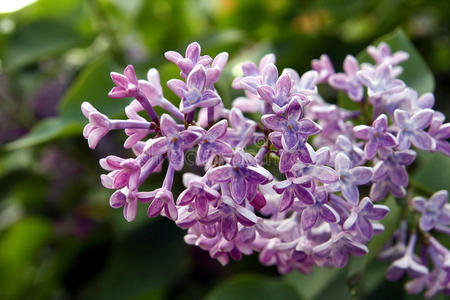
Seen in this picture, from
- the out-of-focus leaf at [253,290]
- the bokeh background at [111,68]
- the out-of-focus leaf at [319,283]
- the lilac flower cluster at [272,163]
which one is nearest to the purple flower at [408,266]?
the lilac flower cluster at [272,163]

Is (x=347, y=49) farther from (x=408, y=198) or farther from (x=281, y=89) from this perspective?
(x=281, y=89)

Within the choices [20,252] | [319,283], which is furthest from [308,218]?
[20,252]

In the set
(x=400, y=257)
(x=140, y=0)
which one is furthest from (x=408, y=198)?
(x=140, y=0)

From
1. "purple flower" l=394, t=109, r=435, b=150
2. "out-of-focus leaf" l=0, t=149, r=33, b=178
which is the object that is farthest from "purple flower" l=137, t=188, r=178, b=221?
"out-of-focus leaf" l=0, t=149, r=33, b=178

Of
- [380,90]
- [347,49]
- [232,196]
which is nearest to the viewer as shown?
[232,196]

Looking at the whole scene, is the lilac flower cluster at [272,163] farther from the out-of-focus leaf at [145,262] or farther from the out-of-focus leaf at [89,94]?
the out-of-focus leaf at [145,262]

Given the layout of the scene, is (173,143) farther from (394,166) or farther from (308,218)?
(394,166)

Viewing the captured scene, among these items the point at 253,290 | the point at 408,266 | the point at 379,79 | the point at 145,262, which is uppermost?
the point at 379,79

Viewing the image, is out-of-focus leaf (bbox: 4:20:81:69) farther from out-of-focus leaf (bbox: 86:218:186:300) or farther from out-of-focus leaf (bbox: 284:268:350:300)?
out-of-focus leaf (bbox: 284:268:350:300)

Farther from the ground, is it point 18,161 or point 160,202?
point 160,202
